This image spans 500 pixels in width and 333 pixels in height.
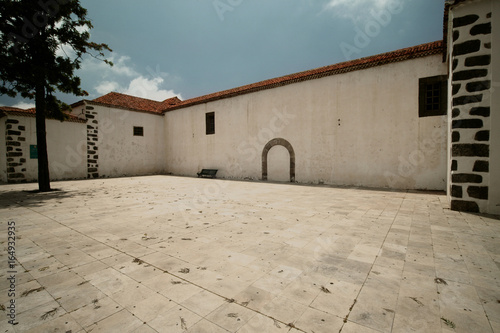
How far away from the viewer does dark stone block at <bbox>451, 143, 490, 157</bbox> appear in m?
4.95

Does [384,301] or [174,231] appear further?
[174,231]

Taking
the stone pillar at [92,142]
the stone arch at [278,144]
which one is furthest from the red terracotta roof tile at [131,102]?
the stone arch at [278,144]

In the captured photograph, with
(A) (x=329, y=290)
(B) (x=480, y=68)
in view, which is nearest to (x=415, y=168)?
(B) (x=480, y=68)

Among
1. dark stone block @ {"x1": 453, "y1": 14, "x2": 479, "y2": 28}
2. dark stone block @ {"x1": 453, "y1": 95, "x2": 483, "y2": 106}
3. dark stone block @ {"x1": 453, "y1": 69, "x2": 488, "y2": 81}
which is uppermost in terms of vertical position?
dark stone block @ {"x1": 453, "y1": 14, "x2": 479, "y2": 28}

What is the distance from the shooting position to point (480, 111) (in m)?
5.00

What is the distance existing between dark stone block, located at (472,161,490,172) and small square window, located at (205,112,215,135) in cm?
1323

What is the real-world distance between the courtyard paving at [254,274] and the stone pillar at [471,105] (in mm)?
800

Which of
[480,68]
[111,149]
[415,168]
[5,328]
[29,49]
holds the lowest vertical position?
[5,328]

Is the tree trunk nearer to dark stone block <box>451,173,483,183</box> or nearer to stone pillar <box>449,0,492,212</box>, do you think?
dark stone block <box>451,173,483,183</box>

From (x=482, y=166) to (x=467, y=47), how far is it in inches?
112

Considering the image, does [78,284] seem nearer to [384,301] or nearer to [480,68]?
[384,301]

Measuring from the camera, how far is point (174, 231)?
3871 millimetres

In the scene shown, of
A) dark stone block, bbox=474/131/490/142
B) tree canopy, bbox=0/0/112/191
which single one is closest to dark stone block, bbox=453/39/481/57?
dark stone block, bbox=474/131/490/142

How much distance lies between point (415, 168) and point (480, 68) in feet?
14.9
